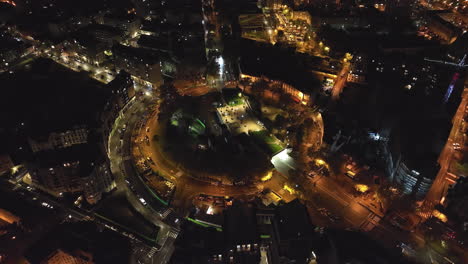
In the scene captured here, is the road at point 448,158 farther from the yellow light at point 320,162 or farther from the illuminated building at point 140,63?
the illuminated building at point 140,63

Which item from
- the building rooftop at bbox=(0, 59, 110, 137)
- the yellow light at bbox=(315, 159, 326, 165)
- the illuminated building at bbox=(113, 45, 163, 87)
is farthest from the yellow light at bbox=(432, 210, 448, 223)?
the illuminated building at bbox=(113, 45, 163, 87)

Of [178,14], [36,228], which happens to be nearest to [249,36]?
[178,14]

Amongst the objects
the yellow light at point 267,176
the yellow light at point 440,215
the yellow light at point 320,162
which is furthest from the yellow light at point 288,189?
the yellow light at point 440,215

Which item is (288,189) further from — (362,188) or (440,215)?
(440,215)

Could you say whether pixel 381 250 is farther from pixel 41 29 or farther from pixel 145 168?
pixel 41 29

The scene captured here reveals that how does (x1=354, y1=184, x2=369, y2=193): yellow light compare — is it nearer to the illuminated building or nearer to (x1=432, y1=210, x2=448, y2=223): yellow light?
(x1=432, y1=210, x2=448, y2=223): yellow light

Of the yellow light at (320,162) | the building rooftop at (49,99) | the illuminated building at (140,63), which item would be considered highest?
the illuminated building at (140,63)

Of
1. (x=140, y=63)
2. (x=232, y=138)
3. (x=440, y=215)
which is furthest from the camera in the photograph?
(x=140, y=63)

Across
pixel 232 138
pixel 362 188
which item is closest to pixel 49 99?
pixel 232 138
